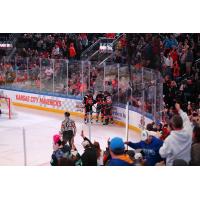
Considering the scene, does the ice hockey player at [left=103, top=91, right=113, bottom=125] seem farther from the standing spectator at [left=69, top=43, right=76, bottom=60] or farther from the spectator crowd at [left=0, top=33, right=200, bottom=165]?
the standing spectator at [left=69, top=43, right=76, bottom=60]

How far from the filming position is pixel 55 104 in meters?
14.3

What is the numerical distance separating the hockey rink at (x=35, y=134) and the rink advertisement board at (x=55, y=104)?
10.6 inches

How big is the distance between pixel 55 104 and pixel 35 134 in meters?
3.05

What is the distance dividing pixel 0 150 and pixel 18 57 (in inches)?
259

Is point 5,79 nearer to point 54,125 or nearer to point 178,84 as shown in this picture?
point 54,125

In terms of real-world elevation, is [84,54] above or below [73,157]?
above

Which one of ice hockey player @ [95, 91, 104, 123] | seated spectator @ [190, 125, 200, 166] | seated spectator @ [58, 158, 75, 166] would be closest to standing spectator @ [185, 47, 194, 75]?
ice hockey player @ [95, 91, 104, 123]

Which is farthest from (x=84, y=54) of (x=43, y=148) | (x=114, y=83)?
(x=43, y=148)

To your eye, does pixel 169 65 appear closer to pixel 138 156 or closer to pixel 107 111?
pixel 107 111

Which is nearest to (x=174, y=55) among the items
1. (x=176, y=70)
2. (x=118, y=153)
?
(x=176, y=70)

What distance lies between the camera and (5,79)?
15.9 meters

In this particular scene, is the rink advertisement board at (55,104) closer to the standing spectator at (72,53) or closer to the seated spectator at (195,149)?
the standing spectator at (72,53)

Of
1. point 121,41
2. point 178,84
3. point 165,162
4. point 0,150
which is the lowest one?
point 0,150

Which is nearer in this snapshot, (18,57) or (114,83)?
(114,83)
